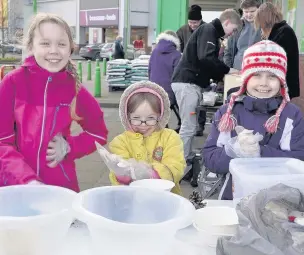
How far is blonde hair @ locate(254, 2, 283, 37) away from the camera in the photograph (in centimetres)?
470

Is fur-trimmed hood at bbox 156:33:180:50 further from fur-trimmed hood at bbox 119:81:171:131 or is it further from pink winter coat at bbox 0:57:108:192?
pink winter coat at bbox 0:57:108:192

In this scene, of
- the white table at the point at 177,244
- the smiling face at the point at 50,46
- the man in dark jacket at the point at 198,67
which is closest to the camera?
the white table at the point at 177,244

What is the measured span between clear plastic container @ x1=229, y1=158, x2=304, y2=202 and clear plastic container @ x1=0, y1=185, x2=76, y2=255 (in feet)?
2.23

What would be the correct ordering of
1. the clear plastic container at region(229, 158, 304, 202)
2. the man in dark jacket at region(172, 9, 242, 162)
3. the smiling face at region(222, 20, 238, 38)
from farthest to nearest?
the smiling face at region(222, 20, 238, 38)
the man in dark jacket at region(172, 9, 242, 162)
the clear plastic container at region(229, 158, 304, 202)

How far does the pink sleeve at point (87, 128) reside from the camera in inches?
94.0

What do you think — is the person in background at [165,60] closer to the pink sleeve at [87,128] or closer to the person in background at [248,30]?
the person in background at [248,30]

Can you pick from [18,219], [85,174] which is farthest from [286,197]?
[85,174]

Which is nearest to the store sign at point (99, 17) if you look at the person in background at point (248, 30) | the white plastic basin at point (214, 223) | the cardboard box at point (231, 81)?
the person in background at point (248, 30)

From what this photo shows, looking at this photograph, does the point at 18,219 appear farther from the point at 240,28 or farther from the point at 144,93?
the point at 240,28

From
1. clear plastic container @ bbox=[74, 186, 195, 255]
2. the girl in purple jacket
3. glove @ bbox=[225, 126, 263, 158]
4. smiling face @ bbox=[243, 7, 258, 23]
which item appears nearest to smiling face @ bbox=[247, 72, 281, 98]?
the girl in purple jacket

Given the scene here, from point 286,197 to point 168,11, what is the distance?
11.8 m

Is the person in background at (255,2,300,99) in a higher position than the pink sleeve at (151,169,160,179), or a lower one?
higher

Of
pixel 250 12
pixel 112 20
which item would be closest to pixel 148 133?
pixel 250 12

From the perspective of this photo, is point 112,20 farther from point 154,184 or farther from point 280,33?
point 154,184
